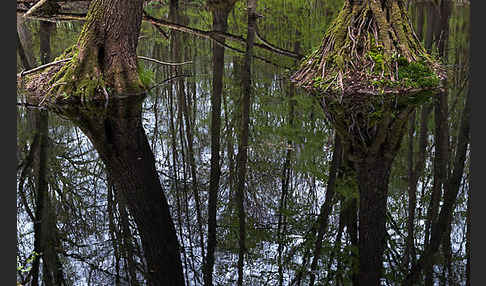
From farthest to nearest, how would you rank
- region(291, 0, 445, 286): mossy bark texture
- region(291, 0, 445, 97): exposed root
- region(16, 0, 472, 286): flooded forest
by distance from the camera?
region(291, 0, 445, 97): exposed root < region(291, 0, 445, 286): mossy bark texture < region(16, 0, 472, 286): flooded forest

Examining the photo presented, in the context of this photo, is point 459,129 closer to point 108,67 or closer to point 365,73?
point 365,73

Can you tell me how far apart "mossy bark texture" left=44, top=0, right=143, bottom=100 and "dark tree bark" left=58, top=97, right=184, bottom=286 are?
383 millimetres

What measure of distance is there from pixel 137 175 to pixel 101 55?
10.3ft

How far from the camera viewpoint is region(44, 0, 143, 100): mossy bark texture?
634cm

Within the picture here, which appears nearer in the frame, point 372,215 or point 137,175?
point 372,215

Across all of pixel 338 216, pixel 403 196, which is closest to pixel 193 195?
pixel 338 216

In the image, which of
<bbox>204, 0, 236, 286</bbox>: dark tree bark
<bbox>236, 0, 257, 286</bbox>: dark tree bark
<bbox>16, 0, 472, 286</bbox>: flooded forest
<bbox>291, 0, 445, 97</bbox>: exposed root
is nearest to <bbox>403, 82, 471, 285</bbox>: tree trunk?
<bbox>16, 0, 472, 286</bbox>: flooded forest

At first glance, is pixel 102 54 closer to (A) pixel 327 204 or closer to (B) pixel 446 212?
(A) pixel 327 204

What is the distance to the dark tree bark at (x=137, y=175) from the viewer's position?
292cm

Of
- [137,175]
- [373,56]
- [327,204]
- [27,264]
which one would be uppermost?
[373,56]

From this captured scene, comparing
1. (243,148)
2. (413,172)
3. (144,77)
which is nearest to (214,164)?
(243,148)

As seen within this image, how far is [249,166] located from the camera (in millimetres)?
4445

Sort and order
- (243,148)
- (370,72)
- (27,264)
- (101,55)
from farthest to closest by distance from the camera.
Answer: (101,55) < (370,72) < (243,148) < (27,264)

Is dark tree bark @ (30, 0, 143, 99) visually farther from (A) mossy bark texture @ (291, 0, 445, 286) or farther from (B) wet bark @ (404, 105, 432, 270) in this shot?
(B) wet bark @ (404, 105, 432, 270)
